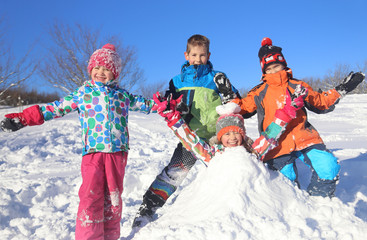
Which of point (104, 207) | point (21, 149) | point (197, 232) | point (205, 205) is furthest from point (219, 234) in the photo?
point (21, 149)

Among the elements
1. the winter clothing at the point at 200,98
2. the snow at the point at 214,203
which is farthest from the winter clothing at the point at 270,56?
the snow at the point at 214,203

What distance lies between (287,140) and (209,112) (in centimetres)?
83

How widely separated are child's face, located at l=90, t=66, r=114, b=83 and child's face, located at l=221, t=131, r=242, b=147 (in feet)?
4.07

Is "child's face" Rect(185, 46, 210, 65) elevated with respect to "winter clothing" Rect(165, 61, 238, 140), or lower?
elevated

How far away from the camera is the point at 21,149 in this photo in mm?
5828

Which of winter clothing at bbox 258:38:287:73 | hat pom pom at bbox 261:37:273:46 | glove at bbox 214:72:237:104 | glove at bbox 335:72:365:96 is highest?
hat pom pom at bbox 261:37:273:46

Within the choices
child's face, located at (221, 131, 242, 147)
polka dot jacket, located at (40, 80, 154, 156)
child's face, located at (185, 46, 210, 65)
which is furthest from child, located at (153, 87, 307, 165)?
child's face, located at (185, 46, 210, 65)

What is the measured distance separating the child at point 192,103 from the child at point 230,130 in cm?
20

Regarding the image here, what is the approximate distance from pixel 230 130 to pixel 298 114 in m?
0.77

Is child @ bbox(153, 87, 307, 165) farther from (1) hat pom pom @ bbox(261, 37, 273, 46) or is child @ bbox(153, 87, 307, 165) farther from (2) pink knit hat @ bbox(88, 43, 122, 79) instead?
(1) hat pom pom @ bbox(261, 37, 273, 46)

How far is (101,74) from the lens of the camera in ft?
8.26

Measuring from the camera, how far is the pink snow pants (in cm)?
214

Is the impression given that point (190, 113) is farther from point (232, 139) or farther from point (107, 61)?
point (107, 61)

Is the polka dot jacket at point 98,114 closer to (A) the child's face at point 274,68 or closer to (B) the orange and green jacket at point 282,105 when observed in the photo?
(B) the orange and green jacket at point 282,105
